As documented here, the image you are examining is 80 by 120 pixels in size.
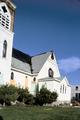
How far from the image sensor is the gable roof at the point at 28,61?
42875 mm

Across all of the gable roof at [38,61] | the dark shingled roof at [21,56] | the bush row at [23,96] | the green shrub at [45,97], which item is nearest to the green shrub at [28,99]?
the bush row at [23,96]

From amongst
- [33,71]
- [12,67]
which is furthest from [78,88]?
[12,67]

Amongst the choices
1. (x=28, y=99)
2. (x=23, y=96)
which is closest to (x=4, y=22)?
(x=23, y=96)

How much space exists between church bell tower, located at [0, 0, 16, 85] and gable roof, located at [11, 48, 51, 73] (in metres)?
2.85

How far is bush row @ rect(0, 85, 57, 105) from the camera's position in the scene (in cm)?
3128

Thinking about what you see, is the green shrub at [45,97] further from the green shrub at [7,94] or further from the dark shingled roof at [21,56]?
the green shrub at [7,94]

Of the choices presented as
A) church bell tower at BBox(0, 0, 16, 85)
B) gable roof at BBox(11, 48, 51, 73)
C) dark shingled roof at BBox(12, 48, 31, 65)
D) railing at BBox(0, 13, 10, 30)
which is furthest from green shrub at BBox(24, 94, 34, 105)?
railing at BBox(0, 13, 10, 30)

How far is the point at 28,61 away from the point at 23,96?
11.2 metres

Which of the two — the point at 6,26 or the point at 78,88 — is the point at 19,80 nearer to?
the point at 6,26

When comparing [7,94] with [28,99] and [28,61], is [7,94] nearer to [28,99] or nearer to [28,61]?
[28,99]

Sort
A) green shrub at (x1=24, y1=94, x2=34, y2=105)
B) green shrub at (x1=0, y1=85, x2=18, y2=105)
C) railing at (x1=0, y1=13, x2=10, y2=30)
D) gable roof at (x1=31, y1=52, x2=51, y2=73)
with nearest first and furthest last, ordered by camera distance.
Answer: green shrub at (x1=0, y1=85, x2=18, y2=105), railing at (x1=0, y1=13, x2=10, y2=30), green shrub at (x1=24, y1=94, x2=34, y2=105), gable roof at (x1=31, y1=52, x2=51, y2=73)

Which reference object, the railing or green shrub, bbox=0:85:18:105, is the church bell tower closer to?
the railing

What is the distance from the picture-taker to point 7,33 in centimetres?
3875

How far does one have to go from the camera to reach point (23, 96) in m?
37.5
